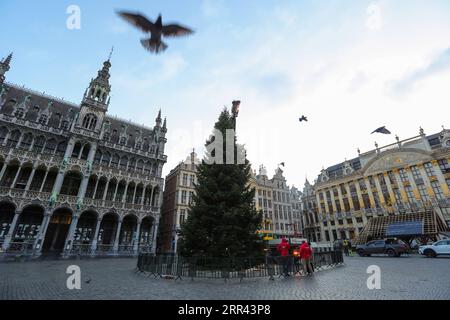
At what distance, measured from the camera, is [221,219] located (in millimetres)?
14148

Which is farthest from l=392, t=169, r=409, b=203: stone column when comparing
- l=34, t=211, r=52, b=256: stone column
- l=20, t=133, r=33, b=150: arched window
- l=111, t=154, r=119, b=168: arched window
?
l=20, t=133, r=33, b=150: arched window

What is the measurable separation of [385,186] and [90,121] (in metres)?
57.0

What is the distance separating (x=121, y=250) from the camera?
30.8 m

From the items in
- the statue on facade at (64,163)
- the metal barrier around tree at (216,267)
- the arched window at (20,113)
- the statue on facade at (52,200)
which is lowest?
the metal barrier around tree at (216,267)

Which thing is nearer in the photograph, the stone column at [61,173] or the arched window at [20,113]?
the stone column at [61,173]

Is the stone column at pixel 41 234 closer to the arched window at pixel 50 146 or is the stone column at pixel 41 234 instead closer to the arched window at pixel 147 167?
the arched window at pixel 50 146

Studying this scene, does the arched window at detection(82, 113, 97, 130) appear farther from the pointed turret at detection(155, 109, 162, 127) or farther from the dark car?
the dark car

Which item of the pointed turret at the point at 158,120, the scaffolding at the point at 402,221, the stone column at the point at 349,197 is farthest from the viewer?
the stone column at the point at 349,197

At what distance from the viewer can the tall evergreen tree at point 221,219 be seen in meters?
13.5

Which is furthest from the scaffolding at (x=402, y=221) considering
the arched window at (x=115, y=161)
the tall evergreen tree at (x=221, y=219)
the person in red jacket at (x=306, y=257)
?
the arched window at (x=115, y=161)

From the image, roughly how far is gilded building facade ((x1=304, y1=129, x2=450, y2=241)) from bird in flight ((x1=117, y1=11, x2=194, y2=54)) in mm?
49545

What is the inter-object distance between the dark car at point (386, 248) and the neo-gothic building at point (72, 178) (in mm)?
28930

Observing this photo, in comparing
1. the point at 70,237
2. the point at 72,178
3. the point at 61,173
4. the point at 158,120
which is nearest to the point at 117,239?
the point at 70,237
